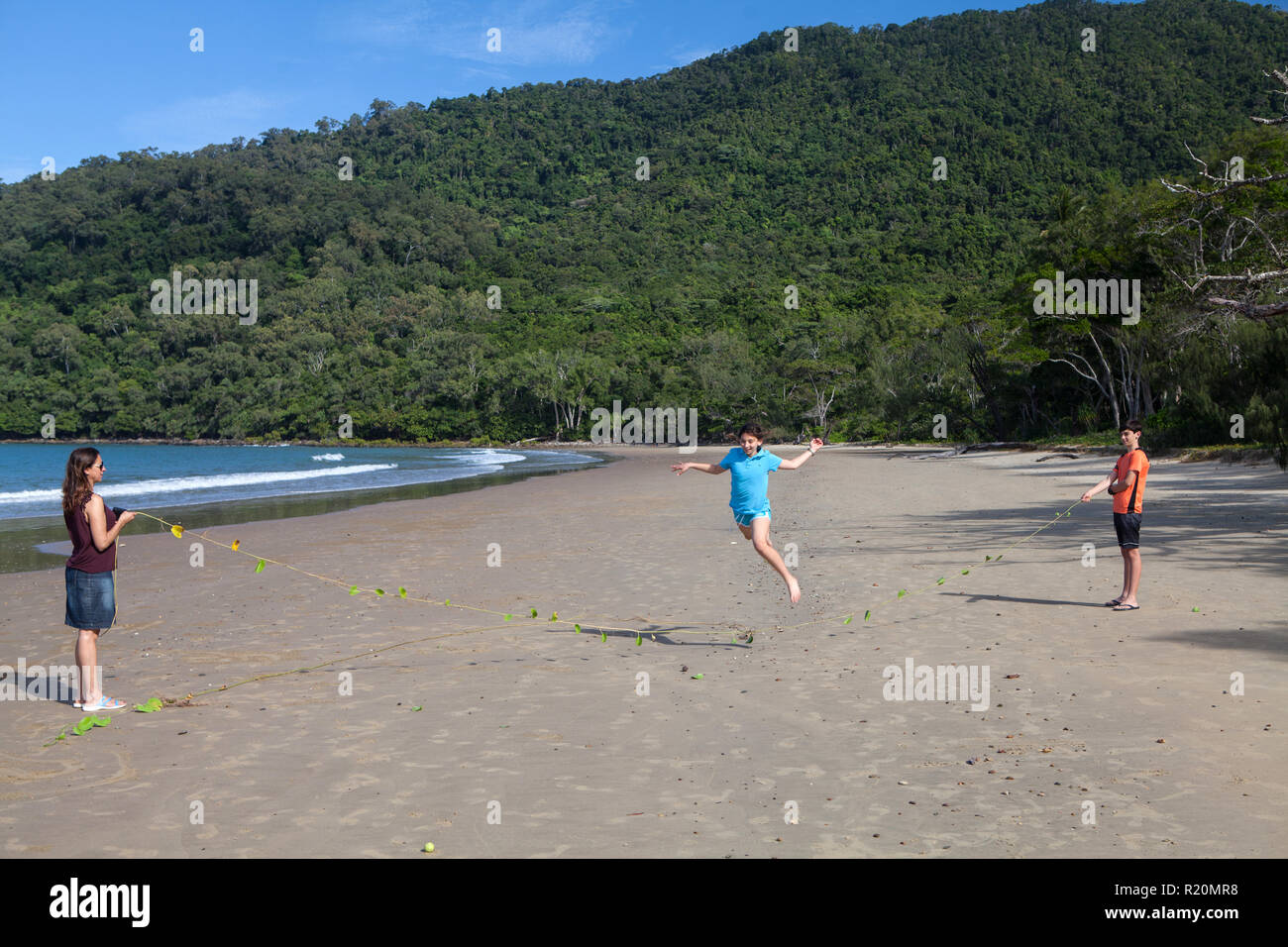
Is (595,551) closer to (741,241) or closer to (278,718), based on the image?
(278,718)

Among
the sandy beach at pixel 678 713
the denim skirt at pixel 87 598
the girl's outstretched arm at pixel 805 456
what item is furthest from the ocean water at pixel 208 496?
the girl's outstretched arm at pixel 805 456

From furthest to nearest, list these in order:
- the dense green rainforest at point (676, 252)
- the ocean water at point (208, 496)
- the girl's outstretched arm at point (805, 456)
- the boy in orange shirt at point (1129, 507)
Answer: the dense green rainforest at point (676, 252), the ocean water at point (208, 496), the boy in orange shirt at point (1129, 507), the girl's outstretched arm at point (805, 456)

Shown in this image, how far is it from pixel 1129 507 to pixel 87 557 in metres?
9.92

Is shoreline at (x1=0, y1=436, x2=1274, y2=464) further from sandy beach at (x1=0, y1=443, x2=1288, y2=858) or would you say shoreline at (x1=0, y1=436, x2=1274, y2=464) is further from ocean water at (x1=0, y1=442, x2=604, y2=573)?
ocean water at (x1=0, y1=442, x2=604, y2=573)

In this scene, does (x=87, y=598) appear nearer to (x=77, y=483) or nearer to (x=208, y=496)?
(x=77, y=483)

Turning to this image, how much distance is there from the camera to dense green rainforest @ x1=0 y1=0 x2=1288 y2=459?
307ft

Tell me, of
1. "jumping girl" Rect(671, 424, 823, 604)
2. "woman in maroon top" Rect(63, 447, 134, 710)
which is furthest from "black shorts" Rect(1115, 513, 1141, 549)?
"woman in maroon top" Rect(63, 447, 134, 710)

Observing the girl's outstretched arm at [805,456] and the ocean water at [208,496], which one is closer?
the girl's outstretched arm at [805,456]

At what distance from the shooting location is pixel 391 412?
406 feet

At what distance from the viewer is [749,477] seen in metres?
9.74

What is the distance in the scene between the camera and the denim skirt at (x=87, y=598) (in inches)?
293

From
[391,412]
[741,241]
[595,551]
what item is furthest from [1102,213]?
[741,241]

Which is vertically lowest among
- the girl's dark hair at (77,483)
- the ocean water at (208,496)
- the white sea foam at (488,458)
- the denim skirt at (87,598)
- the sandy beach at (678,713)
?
the white sea foam at (488,458)

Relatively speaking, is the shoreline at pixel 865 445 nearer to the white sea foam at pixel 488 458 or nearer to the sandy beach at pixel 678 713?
the white sea foam at pixel 488 458
